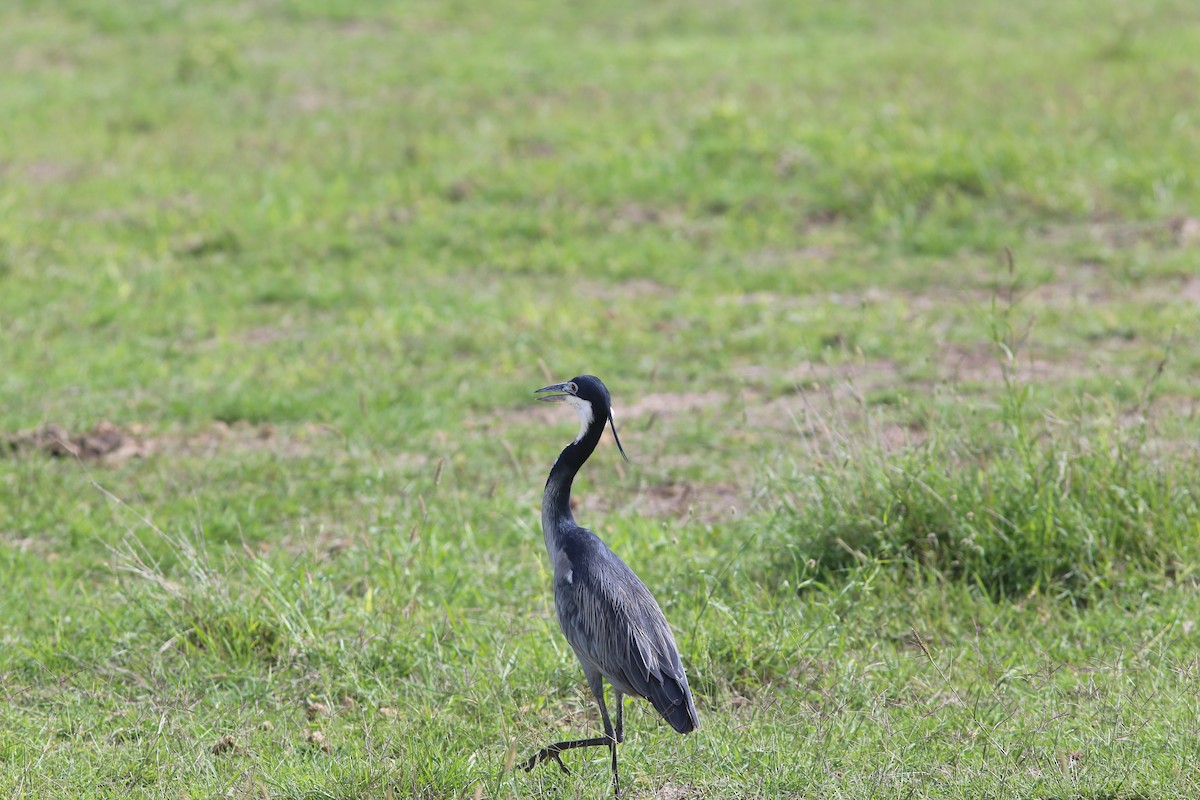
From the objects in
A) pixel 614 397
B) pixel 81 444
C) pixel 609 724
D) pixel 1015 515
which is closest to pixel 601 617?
pixel 609 724

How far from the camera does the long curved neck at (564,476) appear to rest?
4.39m

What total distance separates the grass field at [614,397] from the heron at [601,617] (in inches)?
11.8

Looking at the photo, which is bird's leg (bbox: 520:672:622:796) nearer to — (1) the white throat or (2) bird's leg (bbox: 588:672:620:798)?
(2) bird's leg (bbox: 588:672:620:798)

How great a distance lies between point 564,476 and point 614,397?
11.6ft

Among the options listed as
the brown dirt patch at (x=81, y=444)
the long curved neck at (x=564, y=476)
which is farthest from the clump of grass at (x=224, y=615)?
the brown dirt patch at (x=81, y=444)

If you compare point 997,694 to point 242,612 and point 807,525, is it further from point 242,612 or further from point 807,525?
point 242,612

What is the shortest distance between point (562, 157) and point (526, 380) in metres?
3.97

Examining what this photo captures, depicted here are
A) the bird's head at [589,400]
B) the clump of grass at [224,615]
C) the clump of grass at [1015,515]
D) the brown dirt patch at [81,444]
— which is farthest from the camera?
the brown dirt patch at [81,444]

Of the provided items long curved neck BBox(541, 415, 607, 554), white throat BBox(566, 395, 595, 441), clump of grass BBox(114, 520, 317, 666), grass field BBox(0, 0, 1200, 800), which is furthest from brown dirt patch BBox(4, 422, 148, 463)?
white throat BBox(566, 395, 595, 441)

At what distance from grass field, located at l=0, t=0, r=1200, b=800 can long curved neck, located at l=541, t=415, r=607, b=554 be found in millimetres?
701

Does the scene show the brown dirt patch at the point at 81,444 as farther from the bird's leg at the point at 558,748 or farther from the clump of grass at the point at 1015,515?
the bird's leg at the point at 558,748

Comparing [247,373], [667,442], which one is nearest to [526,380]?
[667,442]

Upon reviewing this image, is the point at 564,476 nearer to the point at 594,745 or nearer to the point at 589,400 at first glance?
the point at 589,400

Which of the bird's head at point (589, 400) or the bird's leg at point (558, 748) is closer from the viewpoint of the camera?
the bird's leg at point (558, 748)
